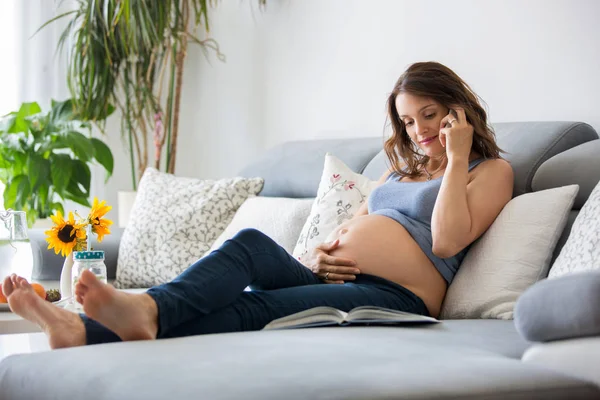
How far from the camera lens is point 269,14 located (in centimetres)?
375

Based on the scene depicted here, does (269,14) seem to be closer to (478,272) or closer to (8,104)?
(8,104)

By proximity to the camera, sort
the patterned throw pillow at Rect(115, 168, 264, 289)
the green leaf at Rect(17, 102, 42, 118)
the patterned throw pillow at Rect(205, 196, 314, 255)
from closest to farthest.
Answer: the patterned throw pillow at Rect(205, 196, 314, 255)
the patterned throw pillow at Rect(115, 168, 264, 289)
the green leaf at Rect(17, 102, 42, 118)

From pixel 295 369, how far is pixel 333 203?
3.96 ft

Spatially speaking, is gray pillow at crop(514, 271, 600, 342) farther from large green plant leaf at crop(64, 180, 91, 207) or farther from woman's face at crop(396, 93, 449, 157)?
large green plant leaf at crop(64, 180, 91, 207)

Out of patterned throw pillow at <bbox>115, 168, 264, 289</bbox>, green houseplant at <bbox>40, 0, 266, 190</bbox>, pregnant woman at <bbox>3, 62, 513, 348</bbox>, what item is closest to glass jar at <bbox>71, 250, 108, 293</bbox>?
pregnant woman at <bbox>3, 62, 513, 348</bbox>

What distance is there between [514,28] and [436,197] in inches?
30.5

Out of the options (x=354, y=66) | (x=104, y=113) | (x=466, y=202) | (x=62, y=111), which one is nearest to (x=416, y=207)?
(x=466, y=202)

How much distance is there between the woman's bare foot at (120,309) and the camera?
1.41 m

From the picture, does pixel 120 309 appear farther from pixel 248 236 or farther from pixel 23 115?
pixel 23 115

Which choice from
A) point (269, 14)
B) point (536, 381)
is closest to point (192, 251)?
point (269, 14)

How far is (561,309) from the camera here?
3.83ft

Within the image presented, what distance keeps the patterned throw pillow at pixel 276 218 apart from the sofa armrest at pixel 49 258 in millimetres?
403

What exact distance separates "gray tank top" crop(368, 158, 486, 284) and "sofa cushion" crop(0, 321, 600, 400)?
16.8 inches

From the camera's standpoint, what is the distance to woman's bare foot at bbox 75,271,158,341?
55.5 inches
